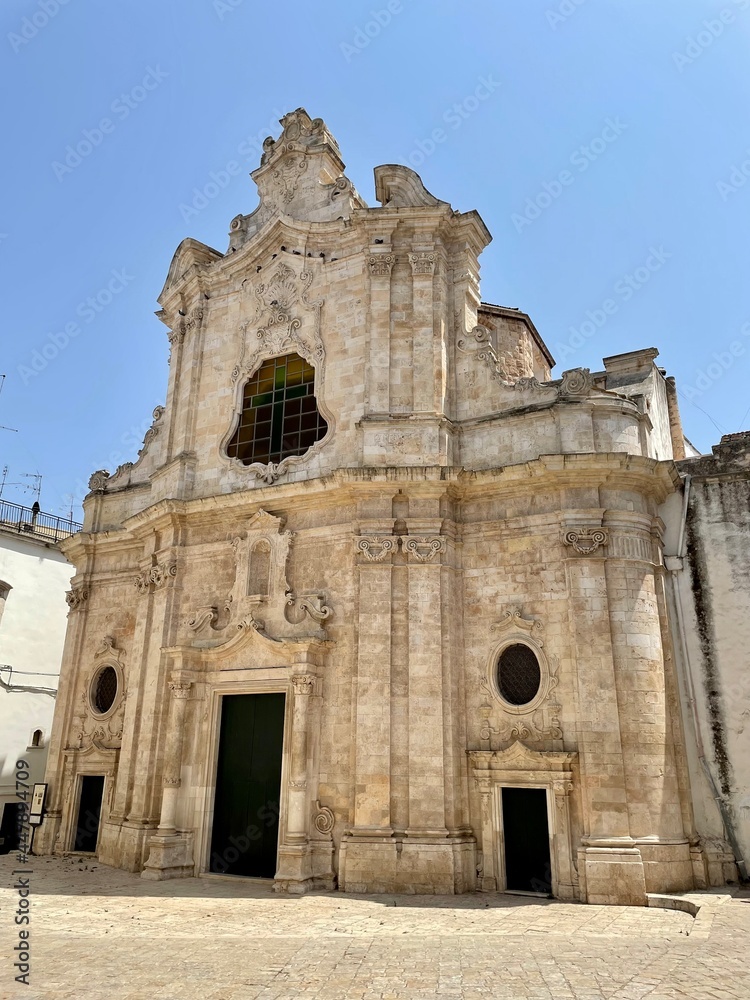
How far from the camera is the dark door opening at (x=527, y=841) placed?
12055 millimetres

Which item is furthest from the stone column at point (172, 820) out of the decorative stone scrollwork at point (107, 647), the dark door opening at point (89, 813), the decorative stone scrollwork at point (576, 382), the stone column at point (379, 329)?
the decorative stone scrollwork at point (576, 382)

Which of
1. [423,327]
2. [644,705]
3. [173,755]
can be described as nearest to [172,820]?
[173,755]

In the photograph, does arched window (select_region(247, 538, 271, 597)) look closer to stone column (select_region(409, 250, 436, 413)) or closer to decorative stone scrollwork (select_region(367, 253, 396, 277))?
stone column (select_region(409, 250, 436, 413))

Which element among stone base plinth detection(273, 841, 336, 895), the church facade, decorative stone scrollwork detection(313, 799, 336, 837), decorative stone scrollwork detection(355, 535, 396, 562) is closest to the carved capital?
the church facade

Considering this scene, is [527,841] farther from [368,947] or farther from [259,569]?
[259,569]

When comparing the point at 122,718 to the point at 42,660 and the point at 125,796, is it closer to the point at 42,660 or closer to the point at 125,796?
the point at 125,796

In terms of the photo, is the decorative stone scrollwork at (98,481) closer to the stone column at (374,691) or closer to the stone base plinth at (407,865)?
the stone column at (374,691)

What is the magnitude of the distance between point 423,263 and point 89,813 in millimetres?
13232

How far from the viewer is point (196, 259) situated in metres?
18.7

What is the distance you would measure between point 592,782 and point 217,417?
405 inches

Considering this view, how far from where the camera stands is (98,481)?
19391mm

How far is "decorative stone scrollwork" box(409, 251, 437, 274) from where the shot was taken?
51.4ft

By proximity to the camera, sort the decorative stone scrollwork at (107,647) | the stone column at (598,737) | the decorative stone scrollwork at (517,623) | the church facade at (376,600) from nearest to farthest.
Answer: the stone column at (598,737), the church facade at (376,600), the decorative stone scrollwork at (517,623), the decorative stone scrollwork at (107,647)

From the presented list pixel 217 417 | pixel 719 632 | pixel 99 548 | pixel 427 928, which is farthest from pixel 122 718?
pixel 719 632
